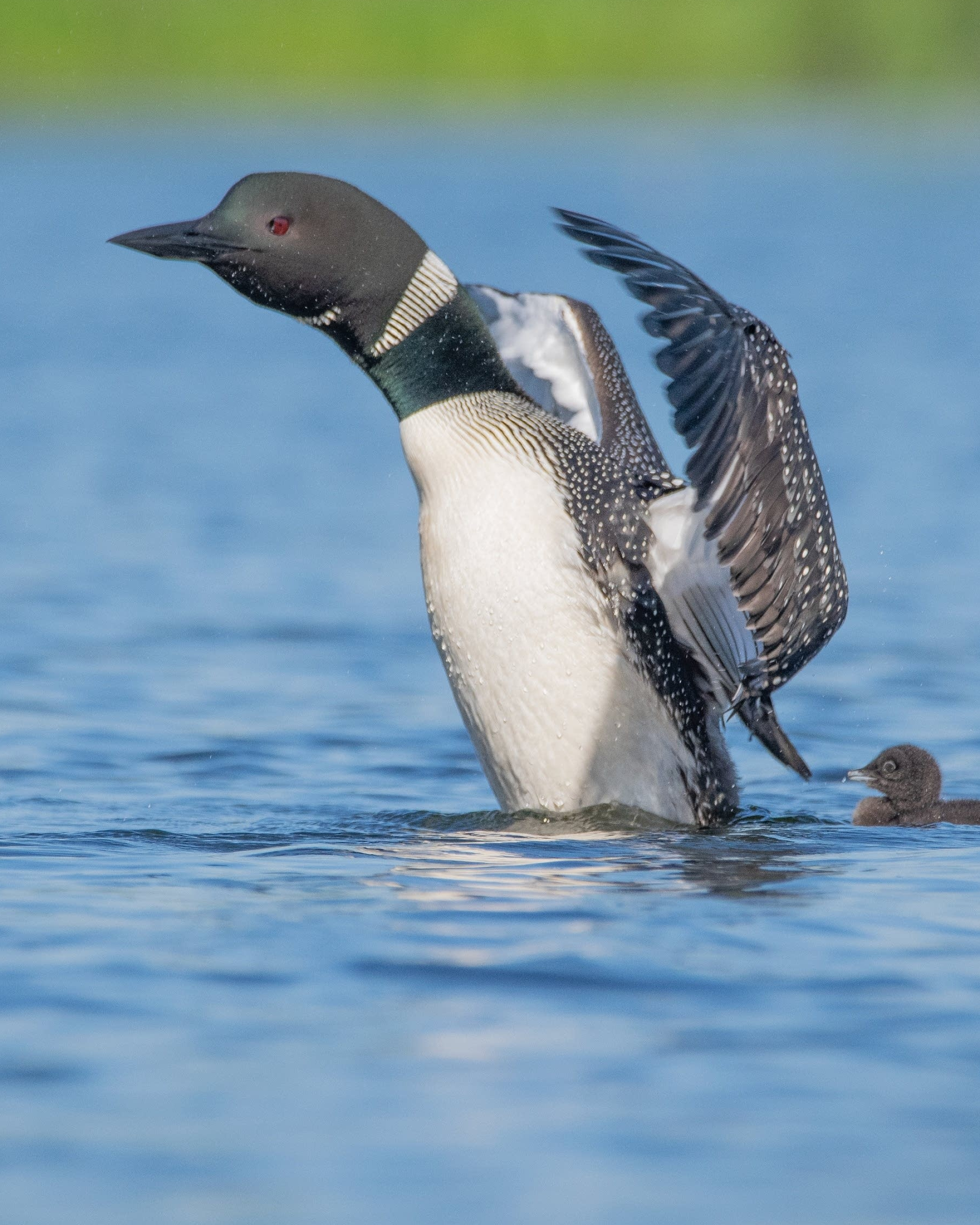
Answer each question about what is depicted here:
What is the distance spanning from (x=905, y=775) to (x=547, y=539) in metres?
1.64

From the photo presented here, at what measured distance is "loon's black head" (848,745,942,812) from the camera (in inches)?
241

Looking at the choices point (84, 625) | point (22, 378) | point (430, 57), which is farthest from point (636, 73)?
point (84, 625)

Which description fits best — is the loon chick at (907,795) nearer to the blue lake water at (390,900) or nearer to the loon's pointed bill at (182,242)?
the blue lake water at (390,900)

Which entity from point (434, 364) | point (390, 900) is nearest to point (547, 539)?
→ point (434, 364)

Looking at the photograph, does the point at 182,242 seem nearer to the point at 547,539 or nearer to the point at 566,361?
the point at 547,539

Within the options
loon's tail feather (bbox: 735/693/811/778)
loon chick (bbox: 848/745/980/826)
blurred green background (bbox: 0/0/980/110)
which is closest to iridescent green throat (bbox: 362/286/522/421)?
loon's tail feather (bbox: 735/693/811/778)

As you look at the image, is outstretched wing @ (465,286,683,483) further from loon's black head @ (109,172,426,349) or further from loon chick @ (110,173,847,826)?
loon's black head @ (109,172,426,349)

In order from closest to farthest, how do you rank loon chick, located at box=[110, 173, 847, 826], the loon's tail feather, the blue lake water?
the blue lake water
loon chick, located at box=[110, 173, 847, 826]
the loon's tail feather

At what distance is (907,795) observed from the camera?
612cm

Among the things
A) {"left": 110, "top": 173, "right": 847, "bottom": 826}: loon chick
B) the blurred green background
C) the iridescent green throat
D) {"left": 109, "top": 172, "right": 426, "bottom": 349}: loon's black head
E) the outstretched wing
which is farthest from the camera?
the blurred green background

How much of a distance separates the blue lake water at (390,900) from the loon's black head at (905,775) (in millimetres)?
206

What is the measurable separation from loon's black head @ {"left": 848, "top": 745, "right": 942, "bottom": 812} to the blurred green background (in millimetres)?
34010

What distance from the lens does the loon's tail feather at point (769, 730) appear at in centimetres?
552

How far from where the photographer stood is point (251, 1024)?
12.0ft
